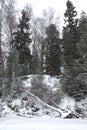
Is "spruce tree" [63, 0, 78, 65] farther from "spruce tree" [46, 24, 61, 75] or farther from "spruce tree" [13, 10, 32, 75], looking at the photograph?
"spruce tree" [13, 10, 32, 75]

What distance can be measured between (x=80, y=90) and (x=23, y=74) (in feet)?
30.0

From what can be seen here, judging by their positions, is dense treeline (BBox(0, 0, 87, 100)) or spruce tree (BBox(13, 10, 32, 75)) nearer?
dense treeline (BBox(0, 0, 87, 100))

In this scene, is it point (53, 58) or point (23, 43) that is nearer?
point (53, 58)

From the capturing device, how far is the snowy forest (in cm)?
2517

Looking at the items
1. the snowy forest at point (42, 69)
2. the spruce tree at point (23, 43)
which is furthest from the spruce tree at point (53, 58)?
the spruce tree at point (23, 43)

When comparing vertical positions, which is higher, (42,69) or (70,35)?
(70,35)

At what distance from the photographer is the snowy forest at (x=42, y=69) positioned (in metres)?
25.2

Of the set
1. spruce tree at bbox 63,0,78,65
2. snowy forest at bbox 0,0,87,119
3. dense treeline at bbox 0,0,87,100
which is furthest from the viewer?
spruce tree at bbox 63,0,78,65

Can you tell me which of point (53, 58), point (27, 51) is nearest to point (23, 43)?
point (27, 51)

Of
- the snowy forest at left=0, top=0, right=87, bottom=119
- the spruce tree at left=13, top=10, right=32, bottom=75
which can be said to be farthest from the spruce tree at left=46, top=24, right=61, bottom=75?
the spruce tree at left=13, top=10, right=32, bottom=75

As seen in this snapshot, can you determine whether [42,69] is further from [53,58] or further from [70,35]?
[70,35]

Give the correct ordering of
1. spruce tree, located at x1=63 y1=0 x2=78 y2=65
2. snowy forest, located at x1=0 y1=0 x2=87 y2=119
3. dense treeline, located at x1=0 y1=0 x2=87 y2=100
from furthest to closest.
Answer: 1. spruce tree, located at x1=63 y1=0 x2=78 y2=65
2. dense treeline, located at x1=0 y1=0 x2=87 y2=100
3. snowy forest, located at x1=0 y1=0 x2=87 y2=119

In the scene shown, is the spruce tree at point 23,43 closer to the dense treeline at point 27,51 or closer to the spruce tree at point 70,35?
the dense treeline at point 27,51

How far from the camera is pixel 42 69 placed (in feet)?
125
